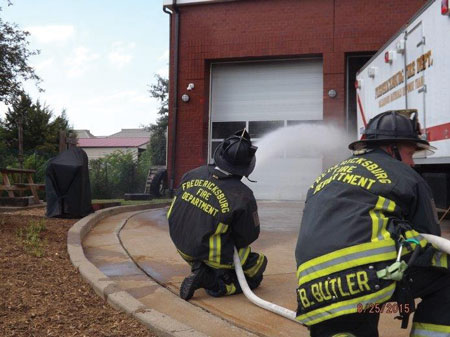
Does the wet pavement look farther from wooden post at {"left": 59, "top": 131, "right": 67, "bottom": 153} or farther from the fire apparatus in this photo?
wooden post at {"left": 59, "top": 131, "right": 67, "bottom": 153}

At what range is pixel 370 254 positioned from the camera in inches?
82.1

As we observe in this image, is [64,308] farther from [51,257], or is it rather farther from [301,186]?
[301,186]

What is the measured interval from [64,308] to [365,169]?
8.20 ft

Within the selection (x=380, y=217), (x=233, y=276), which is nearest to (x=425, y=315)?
(x=380, y=217)

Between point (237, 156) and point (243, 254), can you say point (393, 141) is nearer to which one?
point (237, 156)

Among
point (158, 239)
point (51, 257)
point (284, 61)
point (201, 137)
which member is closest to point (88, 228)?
point (158, 239)

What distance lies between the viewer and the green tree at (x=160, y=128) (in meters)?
39.9

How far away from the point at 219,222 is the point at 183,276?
1171 millimetres

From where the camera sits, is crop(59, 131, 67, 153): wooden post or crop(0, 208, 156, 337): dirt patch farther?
crop(59, 131, 67, 153): wooden post

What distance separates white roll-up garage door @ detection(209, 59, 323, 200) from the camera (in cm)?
1477

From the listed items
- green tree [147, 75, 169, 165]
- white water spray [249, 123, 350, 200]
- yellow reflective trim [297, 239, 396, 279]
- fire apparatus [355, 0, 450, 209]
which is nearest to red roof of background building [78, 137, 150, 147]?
green tree [147, 75, 169, 165]

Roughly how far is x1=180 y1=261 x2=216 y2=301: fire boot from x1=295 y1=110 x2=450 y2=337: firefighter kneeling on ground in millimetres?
1702

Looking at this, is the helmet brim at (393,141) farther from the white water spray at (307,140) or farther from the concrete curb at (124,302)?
the white water spray at (307,140)

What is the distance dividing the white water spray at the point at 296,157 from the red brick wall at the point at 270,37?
72 centimetres
